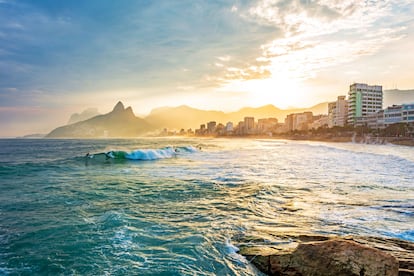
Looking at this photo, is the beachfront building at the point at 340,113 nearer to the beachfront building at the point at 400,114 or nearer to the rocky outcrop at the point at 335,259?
the beachfront building at the point at 400,114

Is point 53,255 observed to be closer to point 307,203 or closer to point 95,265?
point 95,265

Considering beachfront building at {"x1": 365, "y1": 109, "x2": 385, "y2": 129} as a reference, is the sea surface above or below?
below

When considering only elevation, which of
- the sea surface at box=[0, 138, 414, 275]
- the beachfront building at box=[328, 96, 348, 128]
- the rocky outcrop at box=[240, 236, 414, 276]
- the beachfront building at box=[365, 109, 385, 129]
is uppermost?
the beachfront building at box=[328, 96, 348, 128]

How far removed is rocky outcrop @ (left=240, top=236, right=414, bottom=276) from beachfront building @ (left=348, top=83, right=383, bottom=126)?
126 metres

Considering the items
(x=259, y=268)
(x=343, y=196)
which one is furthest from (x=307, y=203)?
(x=259, y=268)

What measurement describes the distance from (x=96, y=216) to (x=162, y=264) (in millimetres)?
4205

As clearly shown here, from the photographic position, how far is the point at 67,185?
14.6m

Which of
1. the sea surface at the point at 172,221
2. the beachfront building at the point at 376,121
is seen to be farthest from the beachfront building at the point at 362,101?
the sea surface at the point at 172,221

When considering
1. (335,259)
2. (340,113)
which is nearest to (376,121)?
(340,113)

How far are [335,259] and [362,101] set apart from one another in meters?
138

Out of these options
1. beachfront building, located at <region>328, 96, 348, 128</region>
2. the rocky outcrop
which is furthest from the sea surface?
beachfront building, located at <region>328, 96, 348, 128</region>

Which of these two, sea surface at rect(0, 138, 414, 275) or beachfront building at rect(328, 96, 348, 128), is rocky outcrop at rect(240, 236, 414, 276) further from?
beachfront building at rect(328, 96, 348, 128)

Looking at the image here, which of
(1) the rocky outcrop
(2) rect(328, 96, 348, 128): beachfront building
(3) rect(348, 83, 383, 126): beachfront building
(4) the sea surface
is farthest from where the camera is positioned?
(2) rect(328, 96, 348, 128): beachfront building

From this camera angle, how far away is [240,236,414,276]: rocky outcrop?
425cm
